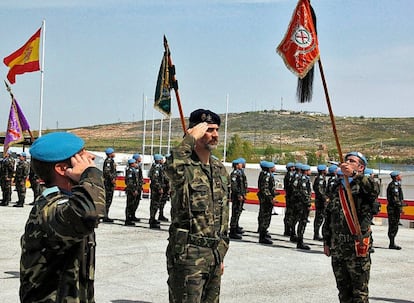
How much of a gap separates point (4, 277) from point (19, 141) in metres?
5.06

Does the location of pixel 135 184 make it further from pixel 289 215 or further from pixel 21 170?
pixel 21 170

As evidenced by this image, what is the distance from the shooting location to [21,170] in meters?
21.6

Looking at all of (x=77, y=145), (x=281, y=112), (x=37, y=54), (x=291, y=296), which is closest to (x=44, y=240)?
(x=77, y=145)

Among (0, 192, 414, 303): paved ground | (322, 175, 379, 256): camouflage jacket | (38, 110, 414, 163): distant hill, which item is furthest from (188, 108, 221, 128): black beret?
(38, 110, 414, 163): distant hill

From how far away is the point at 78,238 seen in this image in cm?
297

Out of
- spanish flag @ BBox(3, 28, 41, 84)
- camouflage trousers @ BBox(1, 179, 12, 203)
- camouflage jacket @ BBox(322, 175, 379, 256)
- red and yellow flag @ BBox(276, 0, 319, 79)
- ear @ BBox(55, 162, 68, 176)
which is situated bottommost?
camouflage trousers @ BBox(1, 179, 12, 203)

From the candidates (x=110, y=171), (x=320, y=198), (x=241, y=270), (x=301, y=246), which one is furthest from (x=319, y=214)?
(x=241, y=270)

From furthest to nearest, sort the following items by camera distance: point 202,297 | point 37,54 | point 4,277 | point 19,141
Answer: point 37,54 < point 19,141 < point 4,277 < point 202,297

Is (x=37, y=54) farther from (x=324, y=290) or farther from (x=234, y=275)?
(x=324, y=290)

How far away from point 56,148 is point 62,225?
420 millimetres

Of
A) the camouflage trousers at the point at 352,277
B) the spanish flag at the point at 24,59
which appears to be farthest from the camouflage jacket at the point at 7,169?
the camouflage trousers at the point at 352,277

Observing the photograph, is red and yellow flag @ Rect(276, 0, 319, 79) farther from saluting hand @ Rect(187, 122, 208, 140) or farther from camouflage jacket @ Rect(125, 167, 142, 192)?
camouflage jacket @ Rect(125, 167, 142, 192)

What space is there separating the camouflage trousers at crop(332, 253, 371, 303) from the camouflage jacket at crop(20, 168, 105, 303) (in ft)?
13.3

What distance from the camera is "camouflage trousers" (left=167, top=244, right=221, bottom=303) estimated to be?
5.18 meters
